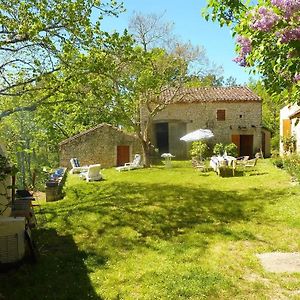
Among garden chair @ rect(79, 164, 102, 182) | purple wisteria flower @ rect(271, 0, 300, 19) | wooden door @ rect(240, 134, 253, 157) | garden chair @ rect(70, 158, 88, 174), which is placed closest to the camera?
purple wisteria flower @ rect(271, 0, 300, 19)

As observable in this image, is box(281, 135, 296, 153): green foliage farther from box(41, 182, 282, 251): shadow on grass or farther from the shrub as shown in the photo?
box(41, 182, 282, 251): shadow on grass

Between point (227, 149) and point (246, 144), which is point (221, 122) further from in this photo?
point (227, 149)

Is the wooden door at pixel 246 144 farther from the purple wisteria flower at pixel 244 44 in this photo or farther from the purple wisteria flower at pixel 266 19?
the purple wisteria flower at pixel 266 19

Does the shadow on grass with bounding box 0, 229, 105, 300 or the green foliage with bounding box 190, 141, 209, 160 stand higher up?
the green foliage with bounding box 190, 141, 209, 160

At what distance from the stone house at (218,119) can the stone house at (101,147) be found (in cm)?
430

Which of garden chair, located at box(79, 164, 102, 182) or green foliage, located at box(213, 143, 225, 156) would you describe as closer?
garden chair, located at box(79, 164, 102, 182)

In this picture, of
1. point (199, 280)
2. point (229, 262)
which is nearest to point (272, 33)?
point (199, 280)

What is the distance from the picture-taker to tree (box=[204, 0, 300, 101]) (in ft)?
12.2

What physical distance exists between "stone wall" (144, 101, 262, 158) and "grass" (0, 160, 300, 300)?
16721 millimetres

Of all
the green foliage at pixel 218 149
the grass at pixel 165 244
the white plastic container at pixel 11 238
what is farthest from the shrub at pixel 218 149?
the white plastic container at pixel 11 238

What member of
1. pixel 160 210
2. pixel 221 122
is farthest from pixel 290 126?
pixel 160 210

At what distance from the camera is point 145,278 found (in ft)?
21.4

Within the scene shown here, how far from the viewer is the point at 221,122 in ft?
105

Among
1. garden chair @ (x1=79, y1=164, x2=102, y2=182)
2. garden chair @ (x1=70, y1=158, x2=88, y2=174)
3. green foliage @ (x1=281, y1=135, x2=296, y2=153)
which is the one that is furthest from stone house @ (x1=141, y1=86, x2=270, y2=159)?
garden chair @ (x1=79, y1=164, x2=102, y2=182)
